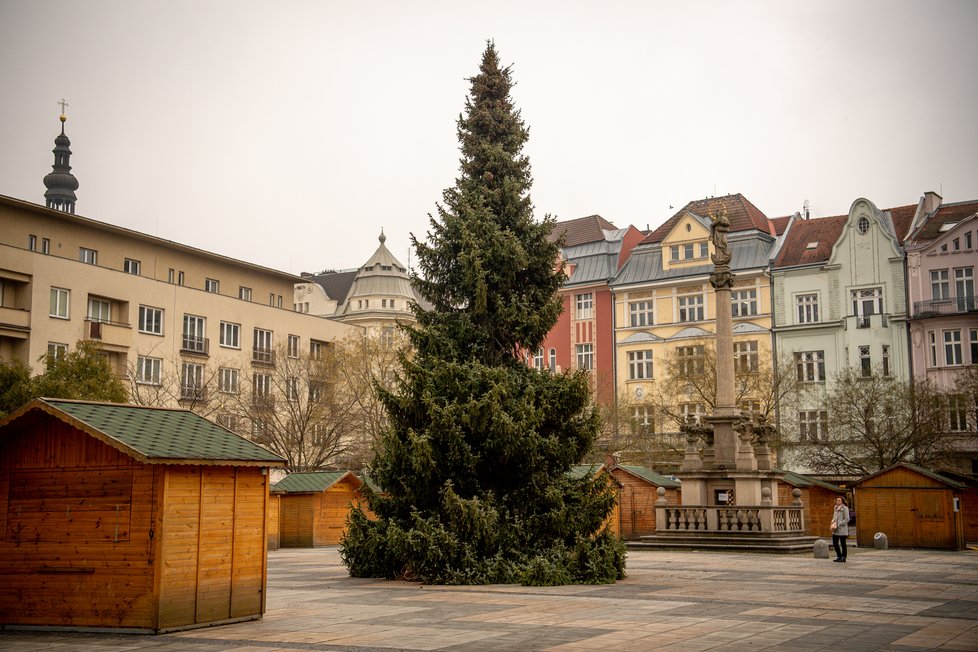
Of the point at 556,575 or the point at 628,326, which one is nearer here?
the point at 556,575

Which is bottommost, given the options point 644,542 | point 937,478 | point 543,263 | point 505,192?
point 644,542

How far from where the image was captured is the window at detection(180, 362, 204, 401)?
51888mm

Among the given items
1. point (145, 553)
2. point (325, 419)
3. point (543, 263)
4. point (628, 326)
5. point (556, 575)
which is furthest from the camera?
point (628, 326)

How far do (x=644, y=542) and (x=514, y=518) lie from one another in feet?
45.8

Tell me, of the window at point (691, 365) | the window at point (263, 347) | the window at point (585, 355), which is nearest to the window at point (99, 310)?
the window at point (263, 347)

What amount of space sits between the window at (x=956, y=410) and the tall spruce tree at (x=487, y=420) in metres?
30.6

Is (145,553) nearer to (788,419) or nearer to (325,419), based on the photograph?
(325,419)

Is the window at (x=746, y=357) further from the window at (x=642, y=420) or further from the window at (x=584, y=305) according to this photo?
the window at (x=584, y=305)

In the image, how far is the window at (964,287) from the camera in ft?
180

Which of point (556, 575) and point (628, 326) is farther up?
point (628, 326)

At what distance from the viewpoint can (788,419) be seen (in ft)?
191

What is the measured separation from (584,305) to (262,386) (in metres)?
22.6

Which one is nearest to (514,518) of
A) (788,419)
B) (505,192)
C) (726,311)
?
(505,192)

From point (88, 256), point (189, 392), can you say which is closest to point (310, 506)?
point (189, 392)
